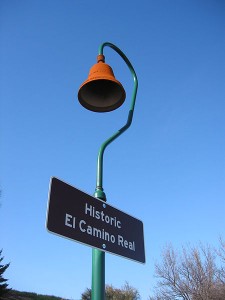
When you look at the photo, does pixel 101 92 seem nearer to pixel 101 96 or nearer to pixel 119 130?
pixel 101 96

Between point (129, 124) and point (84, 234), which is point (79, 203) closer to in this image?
point (84, 234)

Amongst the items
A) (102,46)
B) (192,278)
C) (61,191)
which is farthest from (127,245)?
→ (192,278)

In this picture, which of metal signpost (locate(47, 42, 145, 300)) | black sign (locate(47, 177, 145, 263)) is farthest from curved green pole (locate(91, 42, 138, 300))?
black sign (locate(47, 177, 145, 263))

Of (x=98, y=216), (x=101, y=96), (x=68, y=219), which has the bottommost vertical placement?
(x=68, y=219)

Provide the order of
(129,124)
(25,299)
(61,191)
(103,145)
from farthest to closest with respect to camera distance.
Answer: (25,299), (129,124), (103,145), (61,191)

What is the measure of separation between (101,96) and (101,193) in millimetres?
1418

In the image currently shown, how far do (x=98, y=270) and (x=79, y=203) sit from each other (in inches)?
24.2

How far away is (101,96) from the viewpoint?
4273 millimetres

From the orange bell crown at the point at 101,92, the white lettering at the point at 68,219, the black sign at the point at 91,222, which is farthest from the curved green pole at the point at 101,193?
the white lettering at the point at 68,219

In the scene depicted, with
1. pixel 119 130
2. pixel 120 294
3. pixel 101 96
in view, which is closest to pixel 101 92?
pixel 101 96

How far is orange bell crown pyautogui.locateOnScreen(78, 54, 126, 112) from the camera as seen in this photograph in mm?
4059

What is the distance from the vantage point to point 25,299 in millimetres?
47406

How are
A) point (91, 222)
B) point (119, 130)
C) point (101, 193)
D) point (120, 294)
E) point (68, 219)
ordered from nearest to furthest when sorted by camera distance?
1. point (68, 219)
2. point (91, 222)
3. point (101, 193)
4. point (119, 130)
5. point (120, 294)

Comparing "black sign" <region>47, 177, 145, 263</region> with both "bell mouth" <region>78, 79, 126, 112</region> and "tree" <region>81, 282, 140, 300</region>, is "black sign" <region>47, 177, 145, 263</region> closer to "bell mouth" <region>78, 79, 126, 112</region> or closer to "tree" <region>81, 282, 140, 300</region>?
"bell mouth" <region>78, 79, 126, 112</region>
